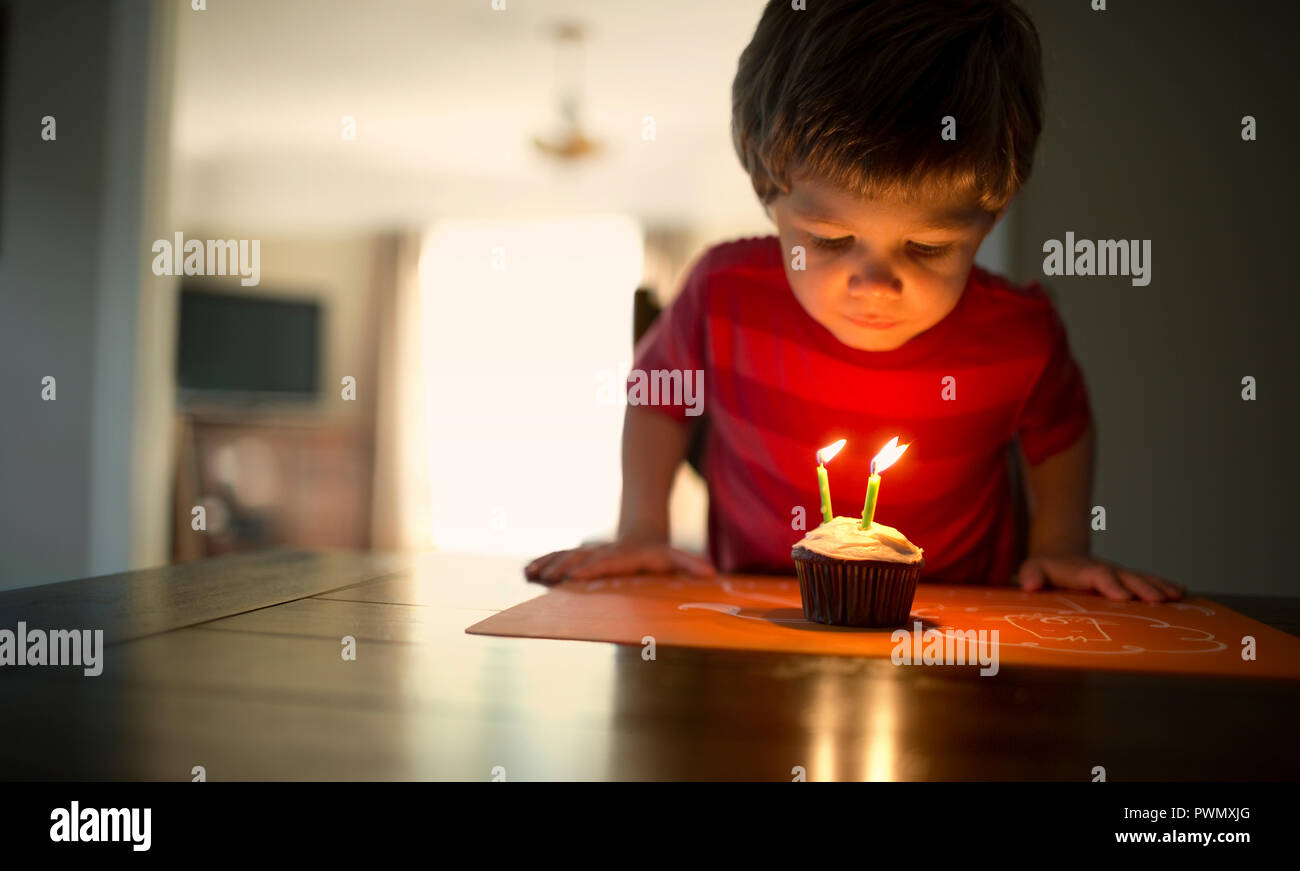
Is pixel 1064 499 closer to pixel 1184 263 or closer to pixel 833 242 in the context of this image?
pixel 833 242

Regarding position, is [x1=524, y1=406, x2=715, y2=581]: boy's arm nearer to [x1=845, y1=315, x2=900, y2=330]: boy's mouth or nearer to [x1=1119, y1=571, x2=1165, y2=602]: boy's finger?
[x1=845, y1=315, x2=900, y2=330]: boy's mouth

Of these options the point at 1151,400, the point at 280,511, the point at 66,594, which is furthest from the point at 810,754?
the point at 280,511

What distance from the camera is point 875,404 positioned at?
4.18 ft

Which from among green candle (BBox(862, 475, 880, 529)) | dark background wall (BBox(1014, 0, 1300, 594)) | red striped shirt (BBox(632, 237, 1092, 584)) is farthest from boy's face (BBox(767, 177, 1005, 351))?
dark background wall (BBox(1014, 0, 1300, 594))

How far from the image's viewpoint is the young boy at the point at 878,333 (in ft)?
3.21

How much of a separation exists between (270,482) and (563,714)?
6.61 m

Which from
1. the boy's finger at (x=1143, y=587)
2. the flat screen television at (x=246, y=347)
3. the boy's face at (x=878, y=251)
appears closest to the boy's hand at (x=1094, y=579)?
the boy's finger at (x=1143, y=587)

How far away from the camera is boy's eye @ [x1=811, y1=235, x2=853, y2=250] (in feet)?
3.33

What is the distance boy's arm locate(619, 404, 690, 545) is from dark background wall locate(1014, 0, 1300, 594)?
1075 millimetres

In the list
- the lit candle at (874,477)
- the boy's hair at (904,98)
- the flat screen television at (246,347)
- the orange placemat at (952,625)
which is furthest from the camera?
the flat screen television at (246,347)

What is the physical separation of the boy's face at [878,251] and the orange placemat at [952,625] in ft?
1.02

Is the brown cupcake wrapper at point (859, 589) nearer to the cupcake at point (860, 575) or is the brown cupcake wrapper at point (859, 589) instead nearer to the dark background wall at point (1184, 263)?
the cupcake at point (860, 575)

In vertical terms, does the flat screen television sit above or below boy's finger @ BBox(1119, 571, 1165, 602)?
above

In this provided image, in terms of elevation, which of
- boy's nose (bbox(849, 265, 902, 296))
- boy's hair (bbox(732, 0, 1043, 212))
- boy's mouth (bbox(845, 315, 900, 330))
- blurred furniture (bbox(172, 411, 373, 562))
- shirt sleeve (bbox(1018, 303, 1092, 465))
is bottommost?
blurred furniture (bbox(172, 411, 373, 562))
